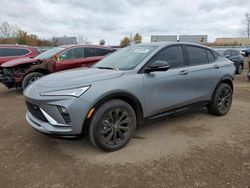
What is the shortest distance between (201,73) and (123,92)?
78.9 inches

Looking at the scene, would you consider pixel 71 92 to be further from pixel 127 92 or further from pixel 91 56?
pixel 91 56

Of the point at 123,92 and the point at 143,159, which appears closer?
the point at 143,159

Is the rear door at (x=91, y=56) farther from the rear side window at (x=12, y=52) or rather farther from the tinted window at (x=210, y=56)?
the tinted window at (x=210, y=56)

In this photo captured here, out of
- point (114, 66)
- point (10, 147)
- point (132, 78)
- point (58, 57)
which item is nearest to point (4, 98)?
point (58, 57)

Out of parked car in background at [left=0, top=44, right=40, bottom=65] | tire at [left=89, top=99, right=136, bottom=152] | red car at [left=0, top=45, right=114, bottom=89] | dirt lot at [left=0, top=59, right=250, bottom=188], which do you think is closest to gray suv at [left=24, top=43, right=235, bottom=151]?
tire at [left=89, top=99, right=136, bottom=152]

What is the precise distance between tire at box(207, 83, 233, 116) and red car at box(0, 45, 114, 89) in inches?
170

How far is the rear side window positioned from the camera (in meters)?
9.95

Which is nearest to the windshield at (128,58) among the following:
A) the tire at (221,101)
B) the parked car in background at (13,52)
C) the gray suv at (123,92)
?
the gray suv at (123,92)

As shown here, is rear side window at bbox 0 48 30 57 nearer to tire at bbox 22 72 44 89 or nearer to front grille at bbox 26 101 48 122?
tire at bbox 22 72 44 89

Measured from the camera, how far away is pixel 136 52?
4449 mm

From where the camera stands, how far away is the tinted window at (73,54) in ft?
27.4

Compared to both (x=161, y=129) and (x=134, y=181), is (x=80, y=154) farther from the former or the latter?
(x=161, y=129)

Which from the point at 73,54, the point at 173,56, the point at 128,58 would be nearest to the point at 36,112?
the point at 128,58

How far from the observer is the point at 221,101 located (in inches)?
213
